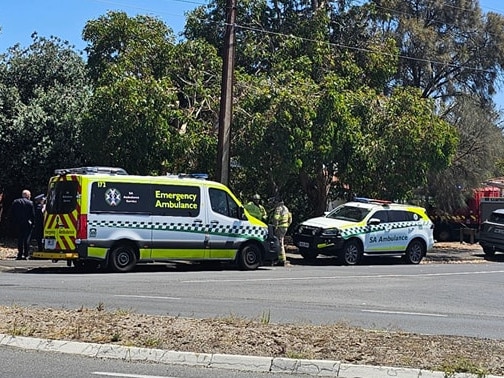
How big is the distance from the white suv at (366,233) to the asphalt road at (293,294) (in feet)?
5.80

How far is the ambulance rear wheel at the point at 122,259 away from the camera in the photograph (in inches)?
739

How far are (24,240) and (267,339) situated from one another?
13723 mm

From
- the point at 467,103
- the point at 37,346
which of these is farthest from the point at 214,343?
the point at 467,103

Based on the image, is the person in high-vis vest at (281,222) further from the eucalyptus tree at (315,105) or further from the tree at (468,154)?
the tree at (468,154)

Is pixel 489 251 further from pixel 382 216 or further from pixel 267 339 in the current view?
pixel 267 339

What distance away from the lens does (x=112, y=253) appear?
61.6ft

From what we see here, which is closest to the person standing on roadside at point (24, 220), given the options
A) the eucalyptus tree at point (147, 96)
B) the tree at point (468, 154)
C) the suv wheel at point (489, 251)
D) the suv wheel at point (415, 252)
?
the eucalyptus tree at point (147, 96)

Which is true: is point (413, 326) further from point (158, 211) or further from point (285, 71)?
point (285, 71)

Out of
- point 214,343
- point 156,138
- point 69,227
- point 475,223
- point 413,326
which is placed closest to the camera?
point 214,343

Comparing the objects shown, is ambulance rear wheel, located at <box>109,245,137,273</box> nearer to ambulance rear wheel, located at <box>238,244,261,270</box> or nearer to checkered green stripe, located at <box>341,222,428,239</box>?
ambulance rear wheel, located at <box>238,244,261,270</box>

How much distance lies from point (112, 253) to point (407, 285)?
6.67 m

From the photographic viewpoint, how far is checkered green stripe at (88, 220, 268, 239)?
18.5m

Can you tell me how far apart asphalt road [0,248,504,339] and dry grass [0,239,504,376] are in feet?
4.92

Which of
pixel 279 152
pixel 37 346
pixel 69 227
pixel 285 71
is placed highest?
pixel 285 71
